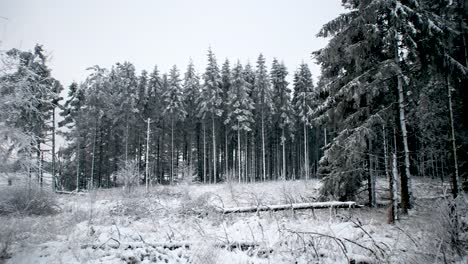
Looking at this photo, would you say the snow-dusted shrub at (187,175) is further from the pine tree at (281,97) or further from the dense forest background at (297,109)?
the pine tree at (281,97)

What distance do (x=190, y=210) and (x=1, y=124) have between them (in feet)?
25.4

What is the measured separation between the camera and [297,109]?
35.3 m

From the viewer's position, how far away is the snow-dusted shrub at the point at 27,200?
919 cm

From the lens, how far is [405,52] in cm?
978

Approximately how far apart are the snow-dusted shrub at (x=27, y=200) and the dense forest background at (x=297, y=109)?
101 cm

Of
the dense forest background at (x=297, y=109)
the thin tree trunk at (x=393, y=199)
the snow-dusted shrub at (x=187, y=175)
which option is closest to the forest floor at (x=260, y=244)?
the thin tree trunk at (x=393, y=199)

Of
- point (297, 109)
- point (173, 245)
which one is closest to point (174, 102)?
point (297, 109)

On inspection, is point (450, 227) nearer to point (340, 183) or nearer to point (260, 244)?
point (260, 244)

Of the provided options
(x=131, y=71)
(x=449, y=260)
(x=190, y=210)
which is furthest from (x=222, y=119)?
(x=449, y=260)

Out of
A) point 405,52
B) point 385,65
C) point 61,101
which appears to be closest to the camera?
point 385,65

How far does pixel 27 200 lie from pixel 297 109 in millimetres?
30788

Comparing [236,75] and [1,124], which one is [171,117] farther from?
[1,124]

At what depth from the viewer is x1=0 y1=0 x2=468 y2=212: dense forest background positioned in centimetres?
897

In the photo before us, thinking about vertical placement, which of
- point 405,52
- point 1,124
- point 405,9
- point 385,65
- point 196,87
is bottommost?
point 1,124
